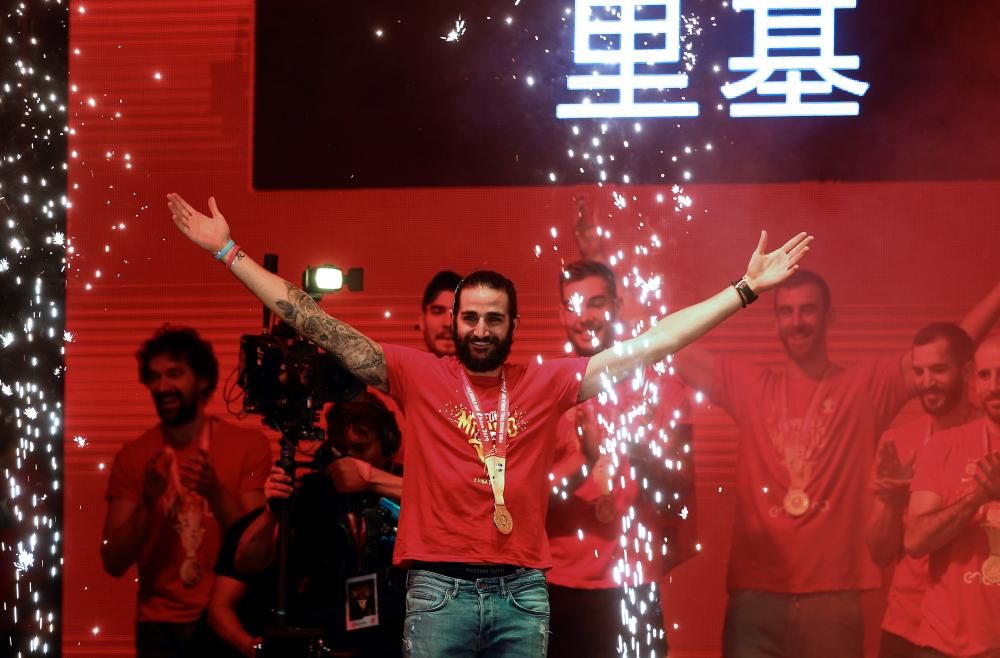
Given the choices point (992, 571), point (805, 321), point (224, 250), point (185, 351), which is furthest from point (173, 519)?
point (992, 571)

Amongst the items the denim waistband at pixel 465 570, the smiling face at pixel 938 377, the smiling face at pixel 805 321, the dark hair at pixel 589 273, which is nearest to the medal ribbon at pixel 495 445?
the denim waistband at pixel 465 570

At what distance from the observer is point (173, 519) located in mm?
4336

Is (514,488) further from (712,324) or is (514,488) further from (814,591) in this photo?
(814,591)

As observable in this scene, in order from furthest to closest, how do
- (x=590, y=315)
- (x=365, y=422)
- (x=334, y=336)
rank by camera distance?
(x=590, y=315), (x=365, y=422), (x=334, y=336)

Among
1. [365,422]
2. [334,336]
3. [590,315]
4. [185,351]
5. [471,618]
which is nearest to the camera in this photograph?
[471,618]

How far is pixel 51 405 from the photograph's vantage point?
14.1ft

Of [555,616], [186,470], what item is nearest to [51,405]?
[186,470]

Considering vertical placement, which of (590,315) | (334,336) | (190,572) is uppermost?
(590,315)

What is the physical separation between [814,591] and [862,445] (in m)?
0.56

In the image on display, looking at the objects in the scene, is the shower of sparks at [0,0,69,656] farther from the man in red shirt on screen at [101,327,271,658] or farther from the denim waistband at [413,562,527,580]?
the denim waistband at [413,562,527,580]

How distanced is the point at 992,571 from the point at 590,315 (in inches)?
66.0

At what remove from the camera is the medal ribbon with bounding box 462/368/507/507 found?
2.77 metres

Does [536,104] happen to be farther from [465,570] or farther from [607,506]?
[465,570]

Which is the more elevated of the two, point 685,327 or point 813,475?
point 685,327
